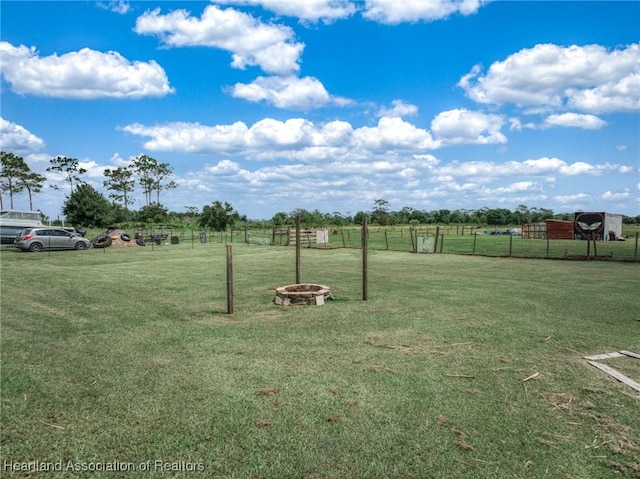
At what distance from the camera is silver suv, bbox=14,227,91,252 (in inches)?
933

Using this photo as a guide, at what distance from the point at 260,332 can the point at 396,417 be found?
3.40 meters

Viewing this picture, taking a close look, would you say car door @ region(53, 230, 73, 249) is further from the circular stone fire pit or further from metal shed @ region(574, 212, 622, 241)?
metal shed @ region(574, 212, 622, 241)

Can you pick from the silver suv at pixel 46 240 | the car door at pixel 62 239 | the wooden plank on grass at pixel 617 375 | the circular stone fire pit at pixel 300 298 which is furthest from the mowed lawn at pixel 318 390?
the car door at pixel 62 239

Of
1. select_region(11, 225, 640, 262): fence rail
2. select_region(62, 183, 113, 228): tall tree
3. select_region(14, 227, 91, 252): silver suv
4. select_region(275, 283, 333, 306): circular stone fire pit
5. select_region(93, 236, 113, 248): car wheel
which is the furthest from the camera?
select_region(62, 183, 113, 228): tall tree

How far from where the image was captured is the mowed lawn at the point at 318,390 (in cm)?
330

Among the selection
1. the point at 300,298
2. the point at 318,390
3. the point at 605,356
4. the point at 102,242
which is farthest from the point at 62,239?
the point at 605,356

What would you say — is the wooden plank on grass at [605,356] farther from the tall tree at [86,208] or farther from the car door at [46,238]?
the tall tree at [86,208]

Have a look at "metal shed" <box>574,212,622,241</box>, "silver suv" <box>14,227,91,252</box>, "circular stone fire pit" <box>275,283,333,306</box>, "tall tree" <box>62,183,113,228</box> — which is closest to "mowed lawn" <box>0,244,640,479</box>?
"circular stone fire pit" <box>275,283,333,306</box>

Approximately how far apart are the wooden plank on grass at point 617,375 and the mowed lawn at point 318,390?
85 mm

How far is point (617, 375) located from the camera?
198 inches

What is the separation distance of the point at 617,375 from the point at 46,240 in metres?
27.1

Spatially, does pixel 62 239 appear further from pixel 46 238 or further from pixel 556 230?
pixel 556 230

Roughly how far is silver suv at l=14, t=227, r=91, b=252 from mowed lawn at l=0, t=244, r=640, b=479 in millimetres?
17314

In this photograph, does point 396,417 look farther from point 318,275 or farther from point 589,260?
point 589,260
